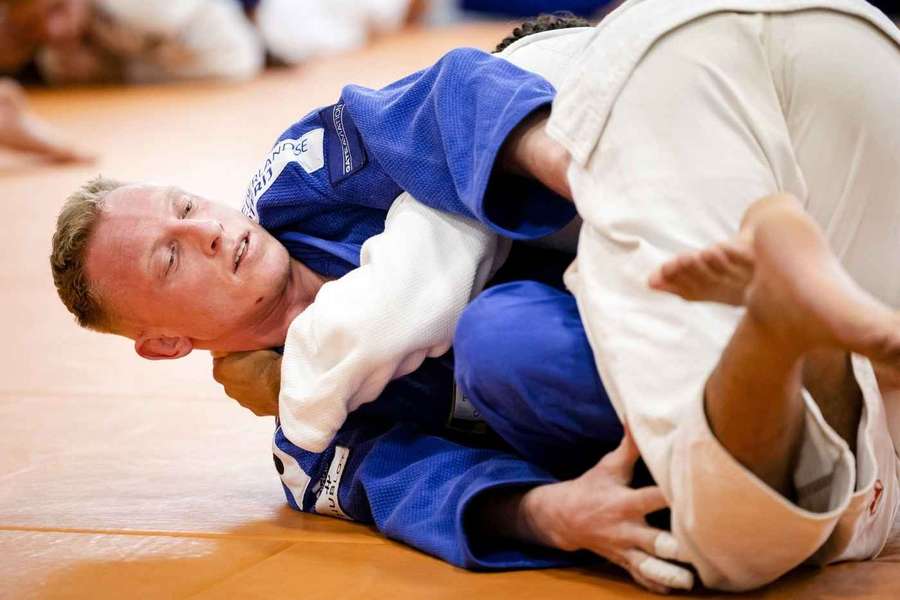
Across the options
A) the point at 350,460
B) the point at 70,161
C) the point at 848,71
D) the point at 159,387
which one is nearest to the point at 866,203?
the point at 848,71

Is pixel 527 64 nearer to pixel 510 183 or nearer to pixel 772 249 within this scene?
pixel 510 183

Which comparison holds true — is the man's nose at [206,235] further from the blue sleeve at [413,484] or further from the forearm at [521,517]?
the forearm at [521,517]

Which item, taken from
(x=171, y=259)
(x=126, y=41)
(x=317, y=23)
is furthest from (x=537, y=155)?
(x=317, y=23)

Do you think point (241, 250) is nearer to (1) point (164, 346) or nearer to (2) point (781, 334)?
(1) point (164, 346)

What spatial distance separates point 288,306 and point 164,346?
0.73ft

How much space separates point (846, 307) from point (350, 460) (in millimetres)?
888

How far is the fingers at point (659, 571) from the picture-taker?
1.42 meters

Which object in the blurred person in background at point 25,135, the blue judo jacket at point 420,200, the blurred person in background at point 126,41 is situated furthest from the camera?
the blurred person in background at point 126,41

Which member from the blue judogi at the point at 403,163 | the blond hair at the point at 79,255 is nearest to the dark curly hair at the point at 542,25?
the blue judogi at the point at 403,163

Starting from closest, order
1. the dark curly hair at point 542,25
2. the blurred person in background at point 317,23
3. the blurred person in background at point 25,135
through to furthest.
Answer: the dark curly hair at point 542,25 → the blurred person in background at point 25,135 → the blurred person in background at point 317,23

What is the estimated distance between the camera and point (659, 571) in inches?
56.2

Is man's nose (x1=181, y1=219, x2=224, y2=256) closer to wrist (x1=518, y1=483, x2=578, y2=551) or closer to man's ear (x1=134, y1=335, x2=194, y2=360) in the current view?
man's ear (x1=134, y1=335, x2=194, y2=360)

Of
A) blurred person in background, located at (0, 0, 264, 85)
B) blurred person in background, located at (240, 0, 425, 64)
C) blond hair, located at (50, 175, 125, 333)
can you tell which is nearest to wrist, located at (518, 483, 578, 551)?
blond hair, located at (50, 175, 125, 333)

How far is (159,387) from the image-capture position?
254cm
